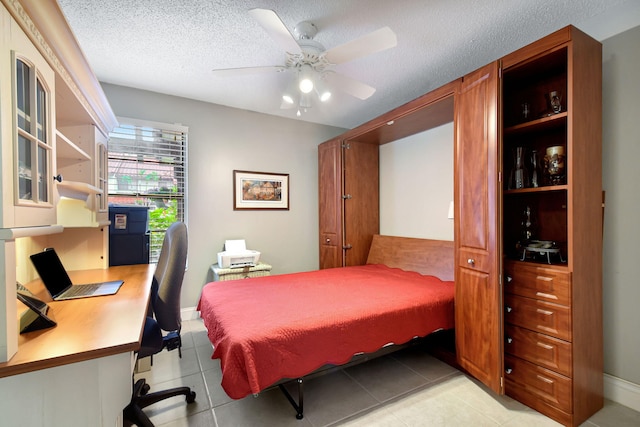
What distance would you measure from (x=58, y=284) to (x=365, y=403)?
2097mm

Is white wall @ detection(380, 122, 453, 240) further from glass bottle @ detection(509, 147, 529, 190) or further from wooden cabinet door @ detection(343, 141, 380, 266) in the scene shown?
glass bottle @ detection(509, 147, 529, 190)

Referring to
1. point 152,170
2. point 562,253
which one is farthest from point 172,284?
point 562,253

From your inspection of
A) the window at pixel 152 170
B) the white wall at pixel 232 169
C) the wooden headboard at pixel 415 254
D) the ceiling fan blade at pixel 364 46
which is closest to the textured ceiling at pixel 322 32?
the ceiling fan blade at pixel 364 46

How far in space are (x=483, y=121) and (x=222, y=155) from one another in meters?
2.94

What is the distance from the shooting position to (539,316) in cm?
182

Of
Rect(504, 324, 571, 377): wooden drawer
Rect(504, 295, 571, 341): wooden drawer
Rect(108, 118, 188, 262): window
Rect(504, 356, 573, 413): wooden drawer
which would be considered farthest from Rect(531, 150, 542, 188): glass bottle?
Rect(108, 118, 188, 262): window

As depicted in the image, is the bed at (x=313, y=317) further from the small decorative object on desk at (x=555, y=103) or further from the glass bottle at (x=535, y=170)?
the small decorative object on desk at (x=555, y=103)

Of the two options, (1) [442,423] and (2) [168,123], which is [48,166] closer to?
(2) [168,123]

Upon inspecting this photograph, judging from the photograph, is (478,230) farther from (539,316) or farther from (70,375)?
(70,375)

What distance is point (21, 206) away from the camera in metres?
0.98

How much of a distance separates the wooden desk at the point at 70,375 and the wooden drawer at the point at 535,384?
232 cm

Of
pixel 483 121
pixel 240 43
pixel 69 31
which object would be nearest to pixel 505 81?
pixel 483 121

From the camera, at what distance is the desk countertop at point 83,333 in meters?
0.92

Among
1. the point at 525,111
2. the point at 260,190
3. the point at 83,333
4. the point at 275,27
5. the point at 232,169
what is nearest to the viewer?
the point at 83,333
